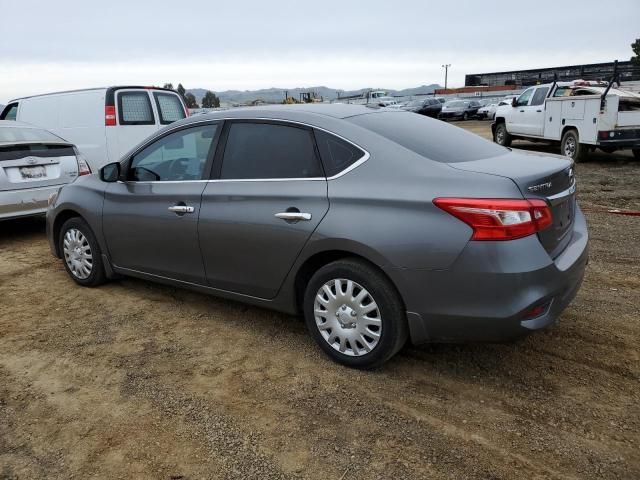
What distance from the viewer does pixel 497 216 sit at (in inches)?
111

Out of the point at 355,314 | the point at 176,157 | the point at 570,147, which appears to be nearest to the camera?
the point at 355,314

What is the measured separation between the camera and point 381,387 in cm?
323

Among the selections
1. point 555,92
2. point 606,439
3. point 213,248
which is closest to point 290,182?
point 213,248

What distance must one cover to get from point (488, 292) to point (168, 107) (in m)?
8.04

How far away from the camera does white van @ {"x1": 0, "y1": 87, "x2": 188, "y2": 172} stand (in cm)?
905

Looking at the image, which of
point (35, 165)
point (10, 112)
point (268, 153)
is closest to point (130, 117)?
point (35, 165)

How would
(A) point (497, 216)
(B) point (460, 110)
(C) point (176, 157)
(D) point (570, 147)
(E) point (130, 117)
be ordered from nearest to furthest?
(A) point (497, 216) < (C) point (176, 157) < (E) point (130, 117) < (D) point (570, 147) < (B) point (460, 110)

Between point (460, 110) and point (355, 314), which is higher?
point (460, 110)

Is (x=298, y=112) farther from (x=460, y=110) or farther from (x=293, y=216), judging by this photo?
(x=460, y=110)

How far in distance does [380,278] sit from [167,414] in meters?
1.37

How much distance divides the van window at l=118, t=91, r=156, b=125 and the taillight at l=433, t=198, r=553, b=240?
294 inches

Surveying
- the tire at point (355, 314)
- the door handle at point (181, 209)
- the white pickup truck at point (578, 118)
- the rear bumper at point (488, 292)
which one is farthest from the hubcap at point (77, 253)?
the white pickup truck at point (578, 118)

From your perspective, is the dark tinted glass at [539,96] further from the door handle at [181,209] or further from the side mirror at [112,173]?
the door handle at [181,209]

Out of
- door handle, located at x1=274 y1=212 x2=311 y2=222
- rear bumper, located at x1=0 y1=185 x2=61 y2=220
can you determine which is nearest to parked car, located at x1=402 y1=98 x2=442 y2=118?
rear bumper, located at x1=0 y1=185 x2=61 y2=220
